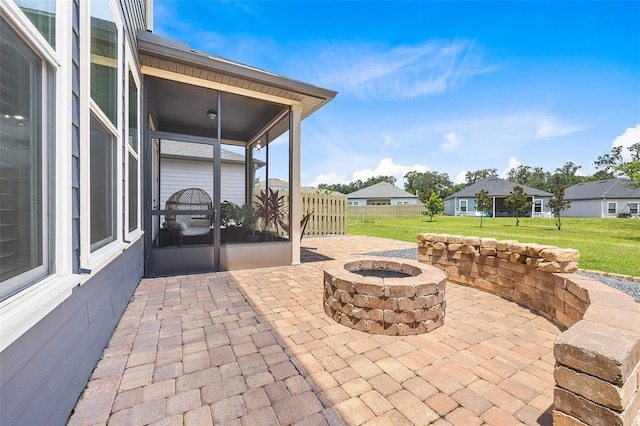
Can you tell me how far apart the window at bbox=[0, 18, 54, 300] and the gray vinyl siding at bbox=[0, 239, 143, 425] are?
229mm

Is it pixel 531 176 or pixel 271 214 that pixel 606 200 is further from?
pixel 271 214

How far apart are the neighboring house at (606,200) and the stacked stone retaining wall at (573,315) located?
108 feet

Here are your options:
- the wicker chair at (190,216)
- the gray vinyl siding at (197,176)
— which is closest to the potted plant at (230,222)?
the wicker chair at (190,216)

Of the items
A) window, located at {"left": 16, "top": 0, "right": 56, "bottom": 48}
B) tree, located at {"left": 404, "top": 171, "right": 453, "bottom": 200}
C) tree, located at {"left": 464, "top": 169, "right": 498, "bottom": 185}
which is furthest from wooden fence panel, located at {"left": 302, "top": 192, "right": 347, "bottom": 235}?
tree, located at {"left": 464, "top": 169, "right": 498, "bottom": 185}

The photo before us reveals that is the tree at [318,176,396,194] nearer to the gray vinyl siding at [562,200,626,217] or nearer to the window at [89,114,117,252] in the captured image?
the gray vinyl siding at [562,200,626,217]

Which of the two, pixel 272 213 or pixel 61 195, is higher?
pixel 61 195

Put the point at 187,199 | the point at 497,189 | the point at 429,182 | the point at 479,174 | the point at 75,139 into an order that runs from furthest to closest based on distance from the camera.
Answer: the point at 479,174, the point at 429,182, the point at 497,189, the point at 187,199, the point at 75,139

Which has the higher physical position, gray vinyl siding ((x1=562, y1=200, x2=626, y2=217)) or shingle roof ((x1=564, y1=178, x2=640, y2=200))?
shingle roof ((x1=564, y1=178, x2=640, y2=200))

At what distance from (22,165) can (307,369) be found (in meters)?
1.91

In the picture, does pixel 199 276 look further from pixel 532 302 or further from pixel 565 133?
pixel 565 133

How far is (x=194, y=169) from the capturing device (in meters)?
9.71

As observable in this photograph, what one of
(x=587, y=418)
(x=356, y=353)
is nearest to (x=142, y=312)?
(x=356, y=353)

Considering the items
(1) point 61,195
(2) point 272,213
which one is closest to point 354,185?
(2) point 272,213

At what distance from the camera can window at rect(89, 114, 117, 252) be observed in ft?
6.35
